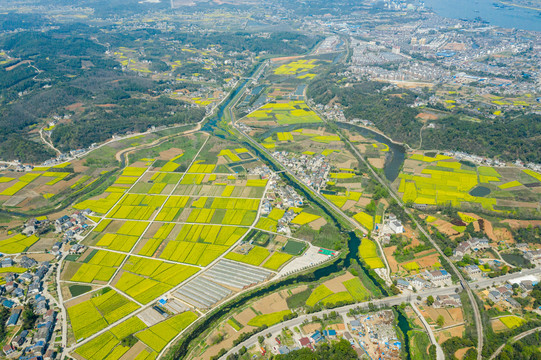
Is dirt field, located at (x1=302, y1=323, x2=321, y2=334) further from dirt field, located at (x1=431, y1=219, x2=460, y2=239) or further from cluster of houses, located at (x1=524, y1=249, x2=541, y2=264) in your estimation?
cluster of houses, located at (x1=524, y1=249, x2=541, y2=264)

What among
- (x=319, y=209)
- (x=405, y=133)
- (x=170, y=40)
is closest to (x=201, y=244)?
(x=319, y=209)

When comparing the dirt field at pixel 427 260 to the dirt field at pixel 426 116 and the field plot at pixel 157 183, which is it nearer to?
the field plot at pixel 157 183

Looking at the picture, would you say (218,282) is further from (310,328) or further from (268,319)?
(310,328)

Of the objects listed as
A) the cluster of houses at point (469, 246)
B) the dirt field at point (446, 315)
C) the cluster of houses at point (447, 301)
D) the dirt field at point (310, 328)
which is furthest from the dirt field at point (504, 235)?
the dirt field at point (310, 328)

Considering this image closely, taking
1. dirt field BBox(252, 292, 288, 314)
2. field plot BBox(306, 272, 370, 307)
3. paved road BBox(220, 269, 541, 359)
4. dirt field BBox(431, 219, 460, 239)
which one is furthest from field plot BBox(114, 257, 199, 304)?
dirt field BBox(431, 219, 460, 239)

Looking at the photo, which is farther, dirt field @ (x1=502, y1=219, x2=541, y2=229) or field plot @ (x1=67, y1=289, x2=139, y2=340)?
dirt field @ (x1=502, y1=219, x2=541, y2=229)

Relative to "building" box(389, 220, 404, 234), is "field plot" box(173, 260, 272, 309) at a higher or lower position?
lower
